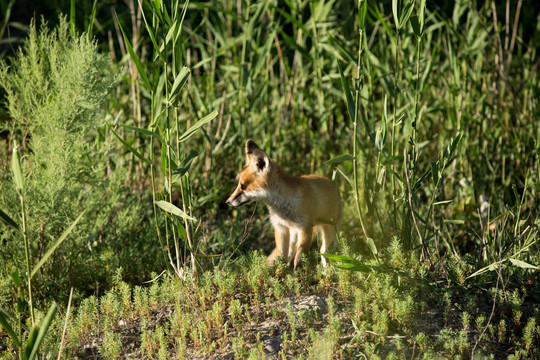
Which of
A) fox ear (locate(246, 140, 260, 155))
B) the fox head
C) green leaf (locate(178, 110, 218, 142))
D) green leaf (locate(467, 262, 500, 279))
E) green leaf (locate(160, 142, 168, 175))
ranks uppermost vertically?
green leaf (locate(178, 110, 218, 142))

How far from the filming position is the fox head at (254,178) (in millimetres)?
4191

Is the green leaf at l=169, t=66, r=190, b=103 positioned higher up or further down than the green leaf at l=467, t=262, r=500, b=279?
higher up

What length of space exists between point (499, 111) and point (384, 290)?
10.2 ft

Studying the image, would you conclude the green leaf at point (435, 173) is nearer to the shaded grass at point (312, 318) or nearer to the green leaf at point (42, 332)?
the shaded grass at point (312, 318)

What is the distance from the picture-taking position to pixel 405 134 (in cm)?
545

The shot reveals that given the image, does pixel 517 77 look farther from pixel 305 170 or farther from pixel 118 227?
pixel 118 227

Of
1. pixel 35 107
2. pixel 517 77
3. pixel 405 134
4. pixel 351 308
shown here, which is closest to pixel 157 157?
pixel 35 107

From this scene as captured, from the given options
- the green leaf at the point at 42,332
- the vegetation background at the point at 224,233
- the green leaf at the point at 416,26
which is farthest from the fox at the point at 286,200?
the green leaf at the point at 42,332

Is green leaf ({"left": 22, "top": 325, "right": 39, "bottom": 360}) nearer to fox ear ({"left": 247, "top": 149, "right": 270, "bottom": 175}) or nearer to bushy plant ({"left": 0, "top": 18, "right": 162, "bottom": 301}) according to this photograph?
bushy plant ({"left": 0, "top": 18, "right": 162, "bottom": 301})

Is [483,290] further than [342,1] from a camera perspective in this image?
No

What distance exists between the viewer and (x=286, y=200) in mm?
4277

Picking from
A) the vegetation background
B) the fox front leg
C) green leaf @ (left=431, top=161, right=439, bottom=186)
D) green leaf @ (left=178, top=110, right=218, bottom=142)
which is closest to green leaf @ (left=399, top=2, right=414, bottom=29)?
the vegetation background

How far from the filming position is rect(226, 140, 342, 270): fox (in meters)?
4.21

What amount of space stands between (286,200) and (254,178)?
269mm
